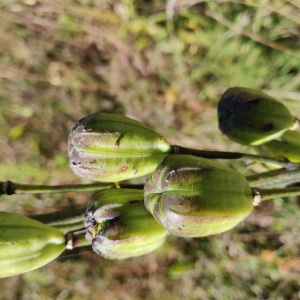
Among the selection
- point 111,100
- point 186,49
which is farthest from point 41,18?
point 186,49

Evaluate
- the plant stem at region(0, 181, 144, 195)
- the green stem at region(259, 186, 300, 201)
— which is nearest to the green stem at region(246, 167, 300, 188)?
the green stem at region(259, 186, 300, 201)

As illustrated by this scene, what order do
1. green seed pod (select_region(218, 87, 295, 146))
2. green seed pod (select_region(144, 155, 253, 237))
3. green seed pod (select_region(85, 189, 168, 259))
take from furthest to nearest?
green seed pod (select_region(218, 87, 295, 146)) → green seed pod (select_region(85, 189, 168, 259)) → green seed pod (select_region(144, 155, 253, 237))

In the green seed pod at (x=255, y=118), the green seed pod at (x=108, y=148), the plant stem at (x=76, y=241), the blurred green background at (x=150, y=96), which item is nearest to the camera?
the green seed pod at (x=108, y=148)

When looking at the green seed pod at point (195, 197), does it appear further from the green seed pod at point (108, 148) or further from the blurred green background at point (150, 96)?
the blurred green background at point (150, 96)

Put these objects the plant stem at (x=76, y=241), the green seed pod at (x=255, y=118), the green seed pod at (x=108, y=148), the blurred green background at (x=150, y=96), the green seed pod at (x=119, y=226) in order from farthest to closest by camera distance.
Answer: the blurred green background at (x=150, y=96) < the green seed pod at (x=255, y=118) < the plant stem at (x=76, y=241) < the green seed pod at (x=119, y=226) < the green seed pod at (x=108, y=148)

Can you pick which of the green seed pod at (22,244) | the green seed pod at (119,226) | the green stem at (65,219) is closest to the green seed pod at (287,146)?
the green seed pod at (119,226)

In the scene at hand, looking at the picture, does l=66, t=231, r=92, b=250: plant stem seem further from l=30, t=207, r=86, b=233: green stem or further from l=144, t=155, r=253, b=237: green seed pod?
l=144, t=155, r=253, b=237: green seed pod
